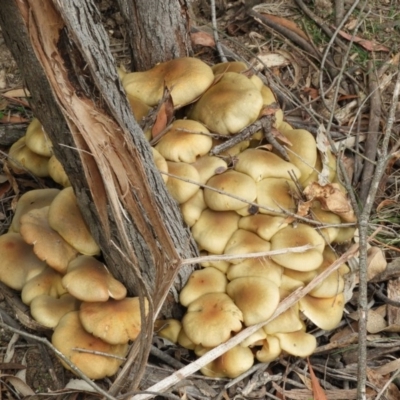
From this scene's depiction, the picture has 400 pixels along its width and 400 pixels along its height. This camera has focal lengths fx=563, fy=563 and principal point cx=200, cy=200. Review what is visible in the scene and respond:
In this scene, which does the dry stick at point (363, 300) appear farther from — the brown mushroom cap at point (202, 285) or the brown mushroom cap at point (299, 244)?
the brown mushroom cap at point (202, 285)

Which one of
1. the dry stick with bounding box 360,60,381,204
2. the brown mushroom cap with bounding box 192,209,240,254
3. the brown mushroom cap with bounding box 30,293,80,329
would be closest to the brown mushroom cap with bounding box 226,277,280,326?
the brown mushroom cap with bounding box 192,209,240,254

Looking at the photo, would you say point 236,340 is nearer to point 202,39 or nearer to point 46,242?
point 46,242

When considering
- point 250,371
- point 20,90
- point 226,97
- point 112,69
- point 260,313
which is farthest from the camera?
point 20,90

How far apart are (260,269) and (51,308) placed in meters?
1.13

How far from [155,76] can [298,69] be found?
1.49 m

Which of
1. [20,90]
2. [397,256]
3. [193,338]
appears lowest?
[397,256]

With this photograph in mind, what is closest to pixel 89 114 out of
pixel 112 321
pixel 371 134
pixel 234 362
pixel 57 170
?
pixel 112 321

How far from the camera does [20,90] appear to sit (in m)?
4.36

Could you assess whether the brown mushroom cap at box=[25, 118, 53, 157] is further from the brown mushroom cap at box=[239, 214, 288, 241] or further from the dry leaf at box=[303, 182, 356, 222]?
the dry leaf at box=[303, 182, 356, 222]

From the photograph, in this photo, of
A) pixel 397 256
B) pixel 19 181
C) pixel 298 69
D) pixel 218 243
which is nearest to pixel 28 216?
pixel 19 181

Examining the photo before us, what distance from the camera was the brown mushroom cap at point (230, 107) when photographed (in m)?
3.36

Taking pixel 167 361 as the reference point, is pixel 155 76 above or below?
above

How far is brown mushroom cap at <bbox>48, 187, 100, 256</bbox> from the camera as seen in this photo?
3.03m

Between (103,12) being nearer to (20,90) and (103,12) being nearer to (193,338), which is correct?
(20,90)
